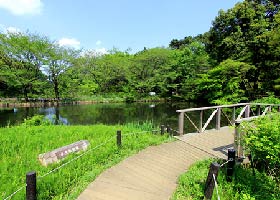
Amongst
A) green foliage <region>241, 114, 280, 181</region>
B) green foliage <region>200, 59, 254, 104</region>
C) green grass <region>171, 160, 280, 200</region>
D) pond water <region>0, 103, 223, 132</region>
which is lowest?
green grass <region>171, 160, 280, 200</region>

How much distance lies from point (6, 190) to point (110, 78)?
34575mm

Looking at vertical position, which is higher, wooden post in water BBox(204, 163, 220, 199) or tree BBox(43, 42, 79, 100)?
tree BBox(43, 42, 79, 100)

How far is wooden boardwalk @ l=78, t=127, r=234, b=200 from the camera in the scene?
4.43 metres

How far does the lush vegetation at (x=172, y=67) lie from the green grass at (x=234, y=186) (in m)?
14.6

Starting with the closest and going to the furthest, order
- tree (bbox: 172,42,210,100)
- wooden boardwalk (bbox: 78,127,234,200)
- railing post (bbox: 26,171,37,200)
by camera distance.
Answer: railing post (bbox: 26,171,37,200) < wooden boardwalk (bbox: 78,127,234,200) < tree (bbox: 172,42,210,100)

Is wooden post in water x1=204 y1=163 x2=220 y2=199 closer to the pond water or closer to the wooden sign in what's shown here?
the wooden sign

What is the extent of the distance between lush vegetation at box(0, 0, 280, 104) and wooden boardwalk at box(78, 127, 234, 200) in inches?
530

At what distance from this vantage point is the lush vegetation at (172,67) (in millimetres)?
20688

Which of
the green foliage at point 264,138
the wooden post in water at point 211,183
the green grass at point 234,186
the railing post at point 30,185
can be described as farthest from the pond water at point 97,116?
the railing post at point 30,185

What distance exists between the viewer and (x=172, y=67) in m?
36.4

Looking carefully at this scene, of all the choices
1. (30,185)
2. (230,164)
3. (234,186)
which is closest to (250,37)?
(230,164)

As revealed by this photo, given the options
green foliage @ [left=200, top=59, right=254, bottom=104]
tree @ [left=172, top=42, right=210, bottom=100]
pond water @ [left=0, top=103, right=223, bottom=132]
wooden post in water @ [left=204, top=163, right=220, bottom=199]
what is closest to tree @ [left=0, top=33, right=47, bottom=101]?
pond water @ [left=0, top=103, right=223, bottom=132]

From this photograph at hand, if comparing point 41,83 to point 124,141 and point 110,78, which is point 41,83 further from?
point 124,141

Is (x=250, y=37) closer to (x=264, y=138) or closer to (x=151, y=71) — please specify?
(x=151, y=71)
